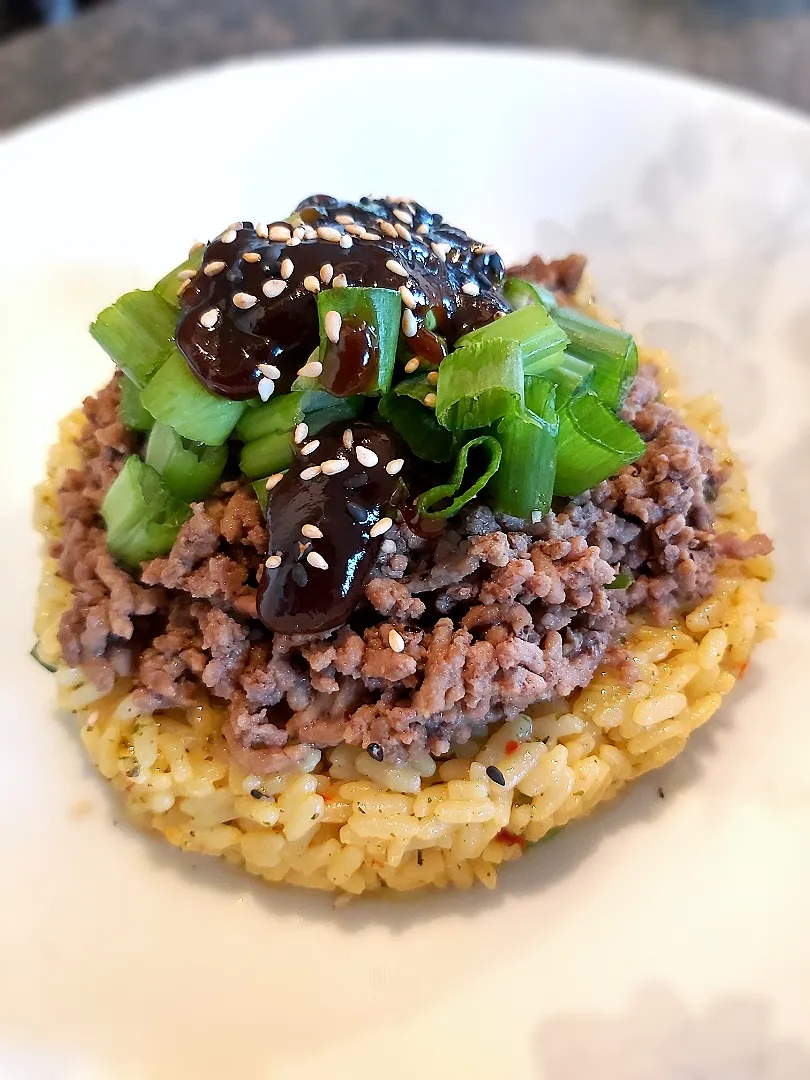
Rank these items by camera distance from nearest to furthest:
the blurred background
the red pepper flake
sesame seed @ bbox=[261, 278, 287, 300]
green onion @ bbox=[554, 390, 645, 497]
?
sesame seed @ bbox=[261, 278, 287, 300], green onion @ bbox=[554, 390, 645, 497], the red pepper flake, the blurred background

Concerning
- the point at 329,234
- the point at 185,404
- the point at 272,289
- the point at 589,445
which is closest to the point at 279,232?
the point at 329,234

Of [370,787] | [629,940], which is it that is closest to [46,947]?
[370,787]

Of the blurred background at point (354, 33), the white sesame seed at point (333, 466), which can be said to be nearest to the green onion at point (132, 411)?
the white sesame seed at point (333, 466)

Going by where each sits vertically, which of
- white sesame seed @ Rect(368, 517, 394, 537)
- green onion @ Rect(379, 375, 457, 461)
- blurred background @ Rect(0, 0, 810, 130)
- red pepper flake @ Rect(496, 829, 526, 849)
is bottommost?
red pepper flake @ Rect(496, 829, 526, 849)

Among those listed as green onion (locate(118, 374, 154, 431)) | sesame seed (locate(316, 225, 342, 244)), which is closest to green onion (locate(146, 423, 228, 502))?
green onion (locate(118, 374, 154, 431))

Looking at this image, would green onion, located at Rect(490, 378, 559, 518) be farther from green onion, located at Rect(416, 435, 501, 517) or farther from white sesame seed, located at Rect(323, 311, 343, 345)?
white sesame seed, located at Rect(323, 311, 343, 345)

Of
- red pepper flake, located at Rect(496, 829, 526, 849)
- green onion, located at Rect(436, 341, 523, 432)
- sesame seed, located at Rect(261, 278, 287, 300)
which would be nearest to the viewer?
green onion, located at Rect(436, 341, 523, 432)
